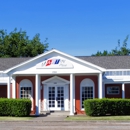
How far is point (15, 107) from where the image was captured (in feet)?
84.4

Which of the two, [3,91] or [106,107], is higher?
[3,91]

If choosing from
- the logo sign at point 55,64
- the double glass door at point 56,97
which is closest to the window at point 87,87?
the double glass door at point 56,97

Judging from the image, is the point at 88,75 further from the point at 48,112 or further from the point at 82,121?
the point at 82,121

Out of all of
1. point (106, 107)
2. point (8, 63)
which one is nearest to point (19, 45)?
point (8, 63)

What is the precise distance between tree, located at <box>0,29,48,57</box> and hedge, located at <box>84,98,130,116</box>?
29.7 m

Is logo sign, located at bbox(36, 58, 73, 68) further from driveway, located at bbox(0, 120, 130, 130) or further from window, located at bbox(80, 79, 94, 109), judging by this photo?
driveway, located at bbox(0, 120, 130, 130)

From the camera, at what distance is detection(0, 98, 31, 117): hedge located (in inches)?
1011

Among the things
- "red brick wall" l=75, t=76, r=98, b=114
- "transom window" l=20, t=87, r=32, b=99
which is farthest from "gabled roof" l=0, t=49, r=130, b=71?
"transom window" l=20, t=87, r=32, b=99

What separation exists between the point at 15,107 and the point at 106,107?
6775mm

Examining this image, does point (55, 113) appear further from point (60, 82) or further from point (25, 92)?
point (25, 92)

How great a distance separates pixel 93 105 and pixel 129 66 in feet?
27.8

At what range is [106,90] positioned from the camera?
30.5 meters

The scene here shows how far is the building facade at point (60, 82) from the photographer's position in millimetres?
27469

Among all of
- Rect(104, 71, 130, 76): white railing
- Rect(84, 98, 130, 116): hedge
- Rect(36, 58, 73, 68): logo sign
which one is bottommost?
Rect(84, 98, 130, 116): hedge
